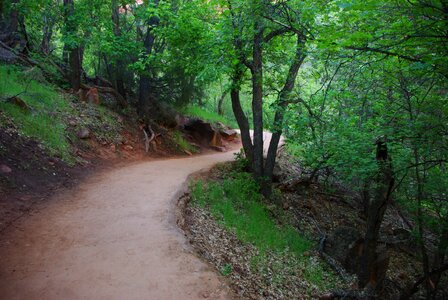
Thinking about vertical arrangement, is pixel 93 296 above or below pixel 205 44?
below

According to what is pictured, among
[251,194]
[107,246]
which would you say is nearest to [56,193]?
[107,246]

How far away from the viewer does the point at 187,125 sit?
16.4 m

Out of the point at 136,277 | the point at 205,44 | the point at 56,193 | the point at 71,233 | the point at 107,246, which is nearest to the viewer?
the point at 136,277

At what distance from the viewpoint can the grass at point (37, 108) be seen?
28.3ft

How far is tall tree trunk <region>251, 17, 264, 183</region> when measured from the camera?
9.32 m

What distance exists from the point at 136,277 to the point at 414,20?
4665mm

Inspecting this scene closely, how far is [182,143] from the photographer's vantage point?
572 inches

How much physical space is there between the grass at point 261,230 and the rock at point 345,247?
22.1 inches

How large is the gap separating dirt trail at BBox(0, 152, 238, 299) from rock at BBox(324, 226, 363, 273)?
4445 mm

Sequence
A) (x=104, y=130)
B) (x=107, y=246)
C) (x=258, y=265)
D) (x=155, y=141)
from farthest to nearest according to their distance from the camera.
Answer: (x=155, y=141) < (x=104, y=130) < (x=258, y=265) < (x=107, y=246)

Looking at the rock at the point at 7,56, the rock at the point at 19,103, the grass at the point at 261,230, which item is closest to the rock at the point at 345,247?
the grass at the point at 261,230

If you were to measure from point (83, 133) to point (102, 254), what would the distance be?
246 inches

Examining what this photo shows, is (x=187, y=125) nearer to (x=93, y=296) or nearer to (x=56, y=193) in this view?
(x=56, y=193)

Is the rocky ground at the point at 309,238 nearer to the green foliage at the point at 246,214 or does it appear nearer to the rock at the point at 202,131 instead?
the green foliage at the point at 246,214
